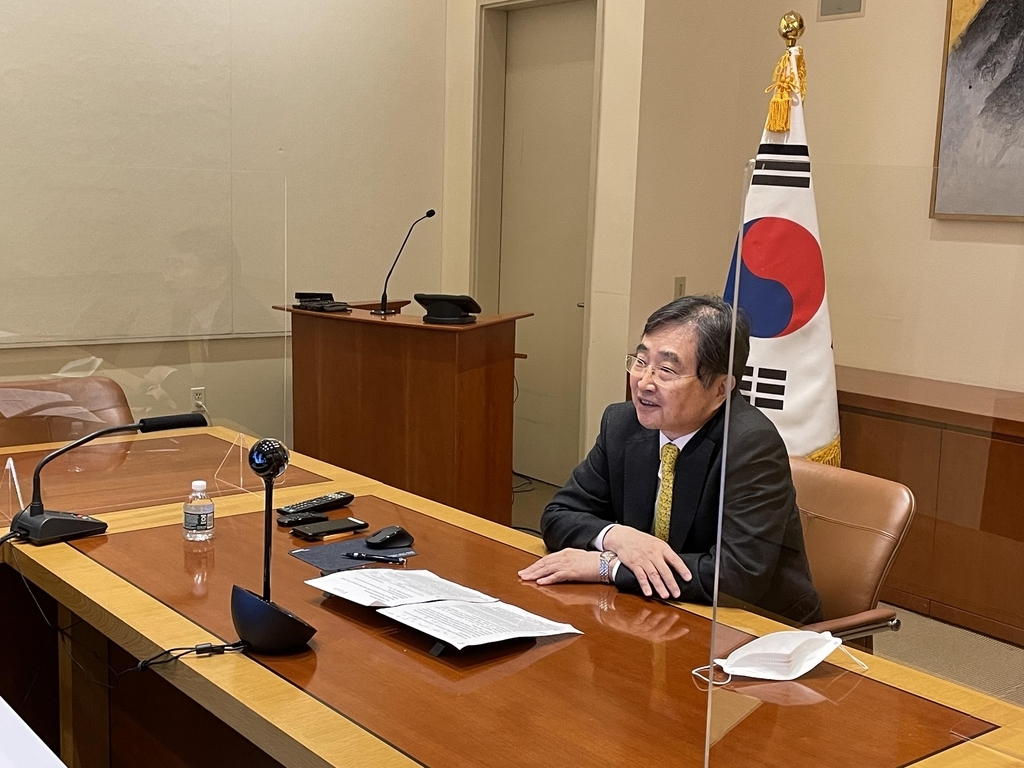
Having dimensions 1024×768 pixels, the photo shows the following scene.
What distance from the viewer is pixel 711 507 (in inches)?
74.4

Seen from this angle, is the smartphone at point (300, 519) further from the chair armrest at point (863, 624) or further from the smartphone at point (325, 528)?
the chair armrest at point (863, 624)

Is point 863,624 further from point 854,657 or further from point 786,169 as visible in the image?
point 786,169

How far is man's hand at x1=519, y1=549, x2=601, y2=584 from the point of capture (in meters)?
1.88

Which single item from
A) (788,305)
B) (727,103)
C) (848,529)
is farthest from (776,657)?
(727,103)

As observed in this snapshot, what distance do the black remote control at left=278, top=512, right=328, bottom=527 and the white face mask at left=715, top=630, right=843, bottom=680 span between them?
113 cm

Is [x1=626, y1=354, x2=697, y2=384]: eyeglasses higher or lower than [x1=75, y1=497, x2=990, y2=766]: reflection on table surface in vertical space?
higher

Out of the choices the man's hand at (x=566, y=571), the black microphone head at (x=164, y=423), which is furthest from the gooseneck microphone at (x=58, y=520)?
the man's hand at (x=566, y=571)

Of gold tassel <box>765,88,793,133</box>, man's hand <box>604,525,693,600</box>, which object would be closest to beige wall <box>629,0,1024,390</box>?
gold tassel <box>765,88,793,133</box>

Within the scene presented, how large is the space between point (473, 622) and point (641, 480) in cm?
51

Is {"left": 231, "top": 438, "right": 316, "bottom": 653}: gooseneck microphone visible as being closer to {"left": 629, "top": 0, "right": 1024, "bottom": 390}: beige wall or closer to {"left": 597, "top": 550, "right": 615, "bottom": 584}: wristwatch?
{"left": 597, "top": 550, "right": 615, "bottom": 584}: wristwatch

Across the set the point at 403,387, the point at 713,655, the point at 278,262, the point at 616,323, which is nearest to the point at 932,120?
the point at 616,323

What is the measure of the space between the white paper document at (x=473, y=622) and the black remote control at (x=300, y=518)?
58 cm

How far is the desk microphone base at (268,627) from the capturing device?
151cm

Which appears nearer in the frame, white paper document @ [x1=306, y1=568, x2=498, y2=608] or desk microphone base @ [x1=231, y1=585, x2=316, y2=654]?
desk microphone base @ [x1=231, y1=585, x2=316, y2=654]
